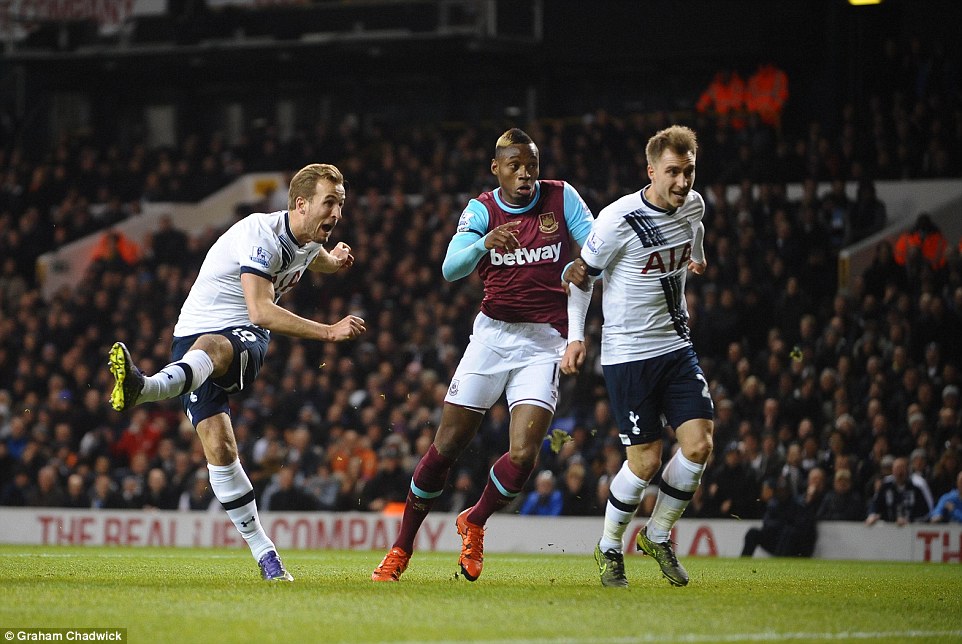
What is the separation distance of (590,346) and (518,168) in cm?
986

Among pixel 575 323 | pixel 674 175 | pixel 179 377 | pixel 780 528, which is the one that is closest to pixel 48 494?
pixel 780 528

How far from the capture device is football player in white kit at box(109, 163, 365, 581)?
27.5 ft

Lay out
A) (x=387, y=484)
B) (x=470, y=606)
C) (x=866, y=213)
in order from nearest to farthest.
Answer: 1. (x=470, y=606)
2. (x=387, y=484)
3. (x=866, y=213)

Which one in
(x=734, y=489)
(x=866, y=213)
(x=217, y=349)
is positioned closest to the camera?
(x=217, y=349)

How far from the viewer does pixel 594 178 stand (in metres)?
22.1

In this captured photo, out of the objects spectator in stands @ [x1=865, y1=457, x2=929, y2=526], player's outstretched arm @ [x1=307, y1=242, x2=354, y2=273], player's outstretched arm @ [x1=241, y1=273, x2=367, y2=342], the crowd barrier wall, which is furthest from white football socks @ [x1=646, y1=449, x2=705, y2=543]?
spectator in stands @ [x1=865, y1=457, x2=929, y2=526]

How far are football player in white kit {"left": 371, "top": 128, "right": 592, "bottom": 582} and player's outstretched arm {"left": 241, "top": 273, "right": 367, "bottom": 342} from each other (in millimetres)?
953

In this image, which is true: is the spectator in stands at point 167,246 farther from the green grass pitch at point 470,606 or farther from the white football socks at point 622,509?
the white football socks at point 622,509

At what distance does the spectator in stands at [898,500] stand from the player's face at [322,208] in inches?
333

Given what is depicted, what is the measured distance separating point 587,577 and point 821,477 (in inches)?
247

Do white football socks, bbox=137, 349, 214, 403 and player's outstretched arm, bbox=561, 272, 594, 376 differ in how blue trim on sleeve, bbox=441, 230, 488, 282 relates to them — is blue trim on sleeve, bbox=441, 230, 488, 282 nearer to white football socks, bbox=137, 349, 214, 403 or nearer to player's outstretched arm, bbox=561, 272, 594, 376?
player's outstretched arm, bbox=561, 272, 594, 376

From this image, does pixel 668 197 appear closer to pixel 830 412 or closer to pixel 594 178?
pixel 830 412

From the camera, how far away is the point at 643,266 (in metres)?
8.53

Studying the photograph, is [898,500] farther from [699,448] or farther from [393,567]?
[393,567]
